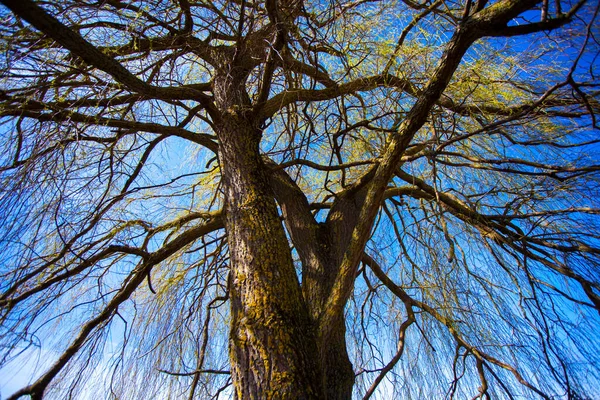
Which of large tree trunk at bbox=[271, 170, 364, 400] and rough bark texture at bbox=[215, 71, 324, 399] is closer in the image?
rough bark texture at bbox=[215, 71, 324, 399]

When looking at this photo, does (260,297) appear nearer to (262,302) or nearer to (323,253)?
(262,302)

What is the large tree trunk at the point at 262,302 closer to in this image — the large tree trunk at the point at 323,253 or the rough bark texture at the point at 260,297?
the rough bark texture at the point at 260,297

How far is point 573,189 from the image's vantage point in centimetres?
209

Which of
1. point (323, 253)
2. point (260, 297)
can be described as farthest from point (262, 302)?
point (323, 253)

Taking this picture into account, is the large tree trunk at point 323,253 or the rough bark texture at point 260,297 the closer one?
the rough bark texture at point 260,297

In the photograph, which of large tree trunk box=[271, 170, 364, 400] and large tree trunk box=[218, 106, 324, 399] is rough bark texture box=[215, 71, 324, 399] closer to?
large tree trunk box=[218, 106, 324, 399]

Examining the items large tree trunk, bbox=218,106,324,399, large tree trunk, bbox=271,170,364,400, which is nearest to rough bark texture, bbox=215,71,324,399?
large tree trunk, bbox=218,106,324,399

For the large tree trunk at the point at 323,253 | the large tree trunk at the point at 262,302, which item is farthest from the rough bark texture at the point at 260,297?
the large tree trunk at the point at 323,253

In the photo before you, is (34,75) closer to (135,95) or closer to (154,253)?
(135,95)

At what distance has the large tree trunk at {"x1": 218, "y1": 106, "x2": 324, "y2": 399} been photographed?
1.44m

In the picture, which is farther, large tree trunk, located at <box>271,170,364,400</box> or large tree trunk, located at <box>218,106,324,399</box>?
large tree trunk, located at <box>271,170,364,400</box>

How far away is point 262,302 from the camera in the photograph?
5.26ft

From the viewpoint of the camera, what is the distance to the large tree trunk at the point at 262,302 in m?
1.44

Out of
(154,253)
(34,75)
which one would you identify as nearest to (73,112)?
(34,75)
